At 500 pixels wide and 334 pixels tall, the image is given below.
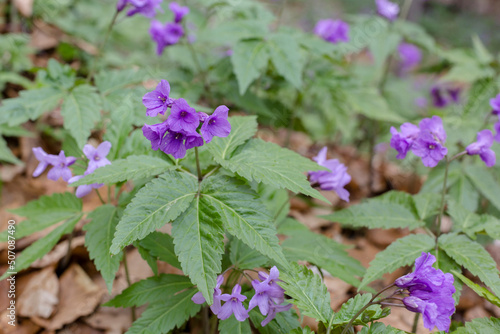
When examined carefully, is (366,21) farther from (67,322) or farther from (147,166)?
(67,322)

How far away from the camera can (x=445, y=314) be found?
1448 millimetres

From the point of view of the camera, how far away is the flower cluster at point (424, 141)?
194cm

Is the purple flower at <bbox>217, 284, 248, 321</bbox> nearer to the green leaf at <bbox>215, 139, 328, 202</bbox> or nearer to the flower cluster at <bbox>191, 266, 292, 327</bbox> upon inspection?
the flower cluster at <bbox>191, 266, 292, 327</bbox>

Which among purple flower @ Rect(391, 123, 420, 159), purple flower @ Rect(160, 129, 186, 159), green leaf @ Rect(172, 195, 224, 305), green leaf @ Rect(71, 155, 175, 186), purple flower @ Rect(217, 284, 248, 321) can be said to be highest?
purple flower @ Rect(160, 129, 186, 159)

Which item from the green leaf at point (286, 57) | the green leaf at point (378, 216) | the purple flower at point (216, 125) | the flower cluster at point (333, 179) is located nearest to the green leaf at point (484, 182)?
the green leaf at point (378, 216)

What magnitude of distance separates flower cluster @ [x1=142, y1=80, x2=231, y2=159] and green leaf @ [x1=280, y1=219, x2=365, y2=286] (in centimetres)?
82

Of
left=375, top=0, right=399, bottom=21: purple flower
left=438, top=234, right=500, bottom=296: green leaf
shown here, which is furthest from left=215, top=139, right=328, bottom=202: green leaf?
left=375, top=0, right=399, bottom=21: purple flower

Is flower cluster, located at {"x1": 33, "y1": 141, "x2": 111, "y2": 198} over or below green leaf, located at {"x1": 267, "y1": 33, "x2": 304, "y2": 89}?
below

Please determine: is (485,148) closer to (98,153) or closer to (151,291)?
(151,291)

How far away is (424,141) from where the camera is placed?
196 centimetres

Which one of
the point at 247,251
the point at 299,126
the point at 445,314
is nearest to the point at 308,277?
the point at 247,251

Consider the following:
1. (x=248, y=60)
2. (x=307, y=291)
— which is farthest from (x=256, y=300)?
(x=248, y=60)

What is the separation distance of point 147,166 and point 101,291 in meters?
1.28

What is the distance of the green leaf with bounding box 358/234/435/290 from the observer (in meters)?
1.75
